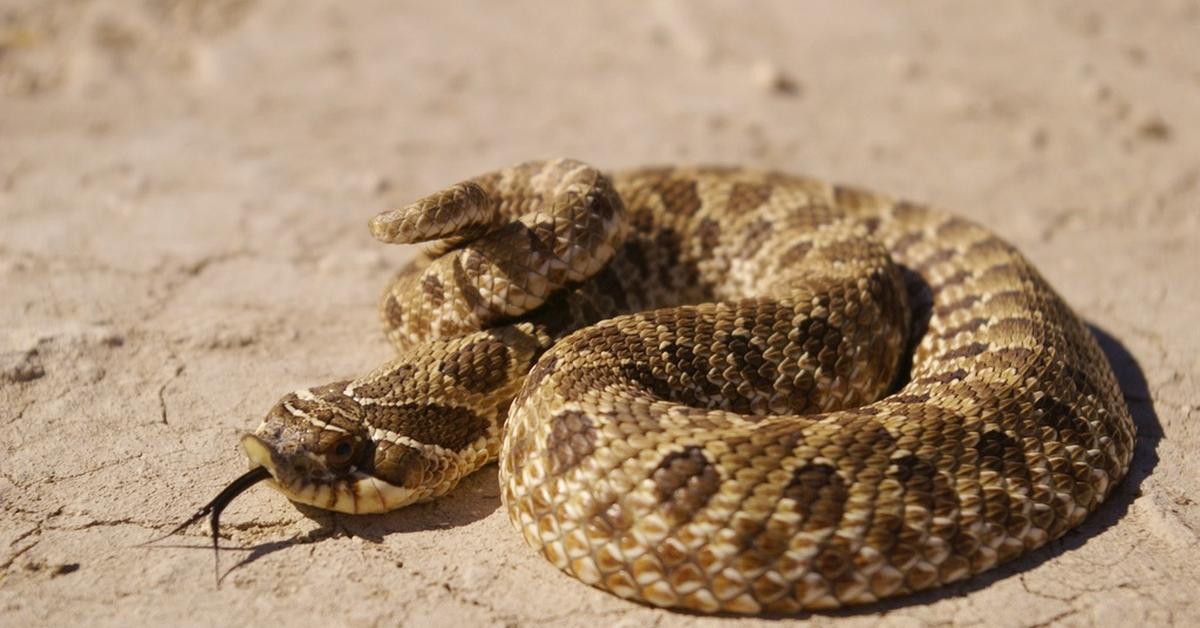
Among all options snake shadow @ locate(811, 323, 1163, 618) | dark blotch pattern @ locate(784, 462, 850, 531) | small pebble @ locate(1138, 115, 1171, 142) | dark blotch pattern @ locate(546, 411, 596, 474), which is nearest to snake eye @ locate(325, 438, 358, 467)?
dark blotch pattern @ locate(546, 411, 596, 474)

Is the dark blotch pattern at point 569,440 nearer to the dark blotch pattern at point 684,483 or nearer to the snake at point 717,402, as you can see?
the snake at point 717,402

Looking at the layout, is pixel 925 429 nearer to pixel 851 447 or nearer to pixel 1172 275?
pixel 851 447

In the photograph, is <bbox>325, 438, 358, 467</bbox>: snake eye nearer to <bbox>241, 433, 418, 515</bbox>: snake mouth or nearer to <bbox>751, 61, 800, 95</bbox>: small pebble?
<bbox>241, 433, 418, 515</bbox>: snake mouth

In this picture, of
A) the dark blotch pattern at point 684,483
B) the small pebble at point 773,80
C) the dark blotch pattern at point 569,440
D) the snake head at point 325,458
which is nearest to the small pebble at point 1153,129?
the small pebble at point 773,80

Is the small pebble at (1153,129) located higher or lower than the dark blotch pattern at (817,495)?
higher

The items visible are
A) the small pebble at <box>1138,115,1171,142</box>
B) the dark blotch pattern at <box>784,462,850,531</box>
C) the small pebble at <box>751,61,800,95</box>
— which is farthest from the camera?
the small pebble at <box>751,61,800,95</box>

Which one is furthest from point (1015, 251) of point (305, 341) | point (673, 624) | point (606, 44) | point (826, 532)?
point (606, 44)

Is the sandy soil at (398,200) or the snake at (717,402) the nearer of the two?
the snake at (717,402)
